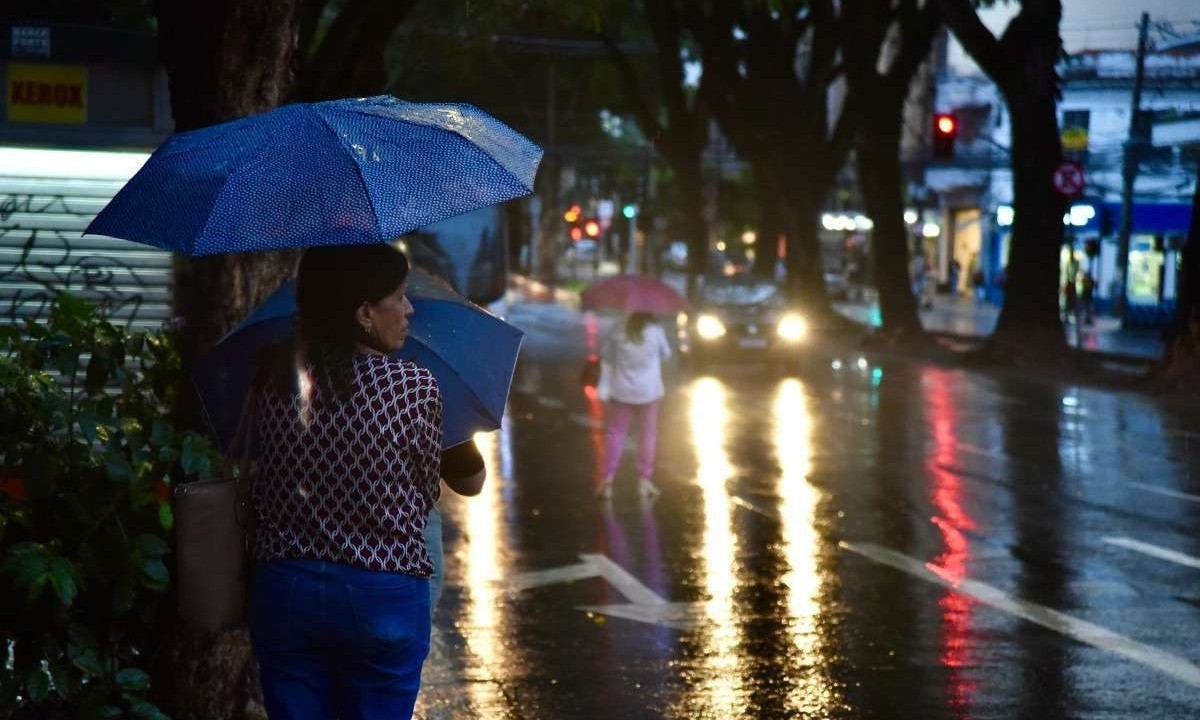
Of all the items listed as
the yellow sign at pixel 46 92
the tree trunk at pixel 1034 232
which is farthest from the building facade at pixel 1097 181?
the yellow sign at pixel 46 92

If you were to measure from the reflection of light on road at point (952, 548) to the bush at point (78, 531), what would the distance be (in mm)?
3512

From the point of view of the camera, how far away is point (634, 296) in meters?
Result: 13.2

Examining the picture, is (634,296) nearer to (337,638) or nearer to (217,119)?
(217,119)

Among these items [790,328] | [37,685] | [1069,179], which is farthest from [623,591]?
[1069,179]

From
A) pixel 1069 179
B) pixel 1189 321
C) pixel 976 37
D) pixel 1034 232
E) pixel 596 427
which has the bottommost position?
pixel 596 427

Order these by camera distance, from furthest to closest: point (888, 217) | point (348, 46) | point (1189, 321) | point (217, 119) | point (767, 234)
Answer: point (767, 234)
point (888, 217)
point (1189, 321)
point (348, 46)
point (217, 119)

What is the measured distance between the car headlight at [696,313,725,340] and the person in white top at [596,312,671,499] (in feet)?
48.9

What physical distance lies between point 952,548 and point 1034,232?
17.1 metres

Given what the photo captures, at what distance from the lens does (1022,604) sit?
360 inches

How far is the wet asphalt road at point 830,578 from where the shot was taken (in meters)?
7.34

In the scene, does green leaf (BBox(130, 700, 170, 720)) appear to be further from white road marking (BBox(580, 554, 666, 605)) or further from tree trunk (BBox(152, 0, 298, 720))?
white road marking (BBox(580, 554, 666, 605))

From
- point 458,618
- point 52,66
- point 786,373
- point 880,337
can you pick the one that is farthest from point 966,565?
point 880,337

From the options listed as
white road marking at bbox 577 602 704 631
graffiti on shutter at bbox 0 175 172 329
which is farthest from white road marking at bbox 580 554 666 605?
graffiti on shutter at bbox 0 175 172 329

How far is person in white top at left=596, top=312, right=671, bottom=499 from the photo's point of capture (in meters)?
13.1
